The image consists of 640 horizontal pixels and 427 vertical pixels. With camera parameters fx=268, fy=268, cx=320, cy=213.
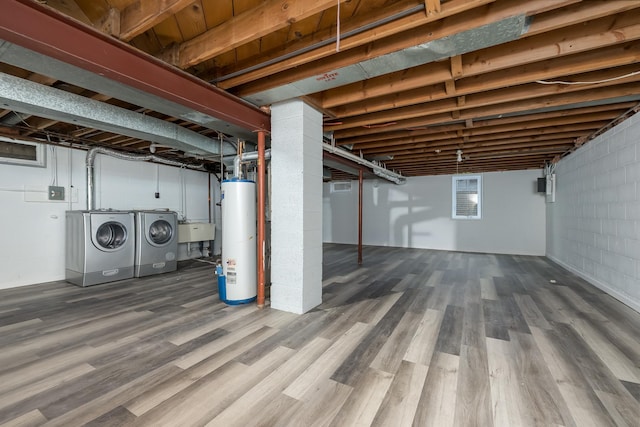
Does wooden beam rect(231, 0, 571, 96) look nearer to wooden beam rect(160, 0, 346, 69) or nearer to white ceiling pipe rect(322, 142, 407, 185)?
wooden beam rect(160, 0, 346, 69)

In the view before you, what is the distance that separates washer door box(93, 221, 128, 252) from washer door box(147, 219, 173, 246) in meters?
0.43

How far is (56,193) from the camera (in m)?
4.27

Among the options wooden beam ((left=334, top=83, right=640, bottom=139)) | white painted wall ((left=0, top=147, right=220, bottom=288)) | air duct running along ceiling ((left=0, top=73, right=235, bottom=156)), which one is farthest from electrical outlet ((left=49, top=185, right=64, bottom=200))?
wooden beam ((left=334, top=83, right=640, bottom=139))

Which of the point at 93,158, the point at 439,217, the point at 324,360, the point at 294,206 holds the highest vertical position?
the point at 93,158

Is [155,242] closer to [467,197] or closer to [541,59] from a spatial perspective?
[541,59]

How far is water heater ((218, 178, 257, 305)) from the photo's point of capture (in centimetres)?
302

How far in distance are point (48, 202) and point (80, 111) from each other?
106 inches

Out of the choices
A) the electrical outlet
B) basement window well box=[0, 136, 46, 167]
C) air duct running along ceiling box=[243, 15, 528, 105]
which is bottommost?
the electrical outlet

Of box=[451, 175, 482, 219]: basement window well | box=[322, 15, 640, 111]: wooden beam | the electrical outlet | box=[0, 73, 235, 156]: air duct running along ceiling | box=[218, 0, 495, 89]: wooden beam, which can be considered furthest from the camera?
box=[451, 175, 482, 219]: basement window well

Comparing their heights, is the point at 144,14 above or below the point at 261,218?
above

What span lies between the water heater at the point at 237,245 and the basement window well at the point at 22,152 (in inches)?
135

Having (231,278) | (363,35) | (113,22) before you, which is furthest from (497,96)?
(231,278)

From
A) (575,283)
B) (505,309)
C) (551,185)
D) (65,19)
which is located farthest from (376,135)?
(551,185)

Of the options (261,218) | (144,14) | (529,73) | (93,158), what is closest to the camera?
(144,14)
